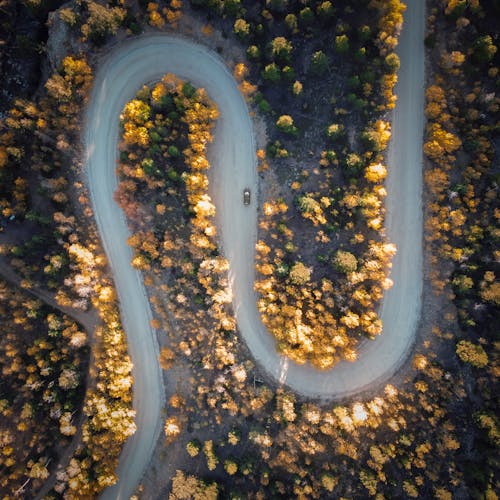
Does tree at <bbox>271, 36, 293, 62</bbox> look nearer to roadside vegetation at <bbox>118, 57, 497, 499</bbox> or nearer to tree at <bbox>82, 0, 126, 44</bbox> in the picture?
roadside vegetation at <bbox>118, 57, 497, 499</bbox>

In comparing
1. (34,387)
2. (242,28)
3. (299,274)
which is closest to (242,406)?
(299,274)

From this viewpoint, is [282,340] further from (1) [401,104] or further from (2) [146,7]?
(2) [146,7]

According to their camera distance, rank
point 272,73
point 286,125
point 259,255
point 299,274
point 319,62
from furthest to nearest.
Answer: point 259,255
point 299,274
point 286,125
point 272,73
point 319,62

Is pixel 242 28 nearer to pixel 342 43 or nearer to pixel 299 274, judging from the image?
pixel 342 43

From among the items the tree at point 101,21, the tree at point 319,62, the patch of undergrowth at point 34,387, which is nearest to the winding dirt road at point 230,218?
the tree at point 101,21

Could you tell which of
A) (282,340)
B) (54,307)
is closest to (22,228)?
(54,307)

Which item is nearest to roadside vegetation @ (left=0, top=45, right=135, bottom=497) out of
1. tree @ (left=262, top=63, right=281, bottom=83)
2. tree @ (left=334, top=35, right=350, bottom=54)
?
tree @ (left=262, top=63, right=281, bottom=83)
